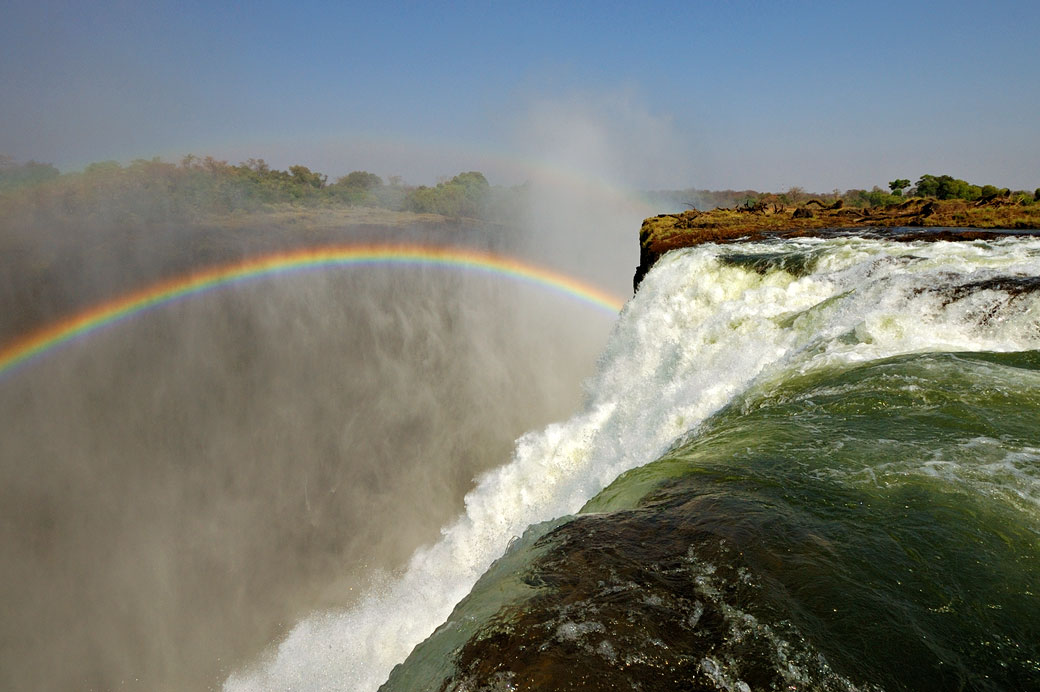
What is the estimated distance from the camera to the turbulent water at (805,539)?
190cm

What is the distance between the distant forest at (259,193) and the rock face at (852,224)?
5.14 feet

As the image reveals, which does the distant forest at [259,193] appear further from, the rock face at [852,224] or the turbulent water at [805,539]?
the turbulent water at [805,539]

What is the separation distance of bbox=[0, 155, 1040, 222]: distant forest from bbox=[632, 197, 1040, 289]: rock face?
1.57 meters

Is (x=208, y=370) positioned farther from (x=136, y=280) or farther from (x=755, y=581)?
(x=755, y=581)

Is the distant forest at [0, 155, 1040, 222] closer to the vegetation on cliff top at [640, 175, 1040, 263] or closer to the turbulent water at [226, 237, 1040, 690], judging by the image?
the vegetation on cliff top at [640, 175, 1040, 263]

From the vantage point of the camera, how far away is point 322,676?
18.5 feet

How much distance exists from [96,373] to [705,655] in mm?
25842

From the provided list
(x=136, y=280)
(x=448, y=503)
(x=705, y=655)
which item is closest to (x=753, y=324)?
(x=705, y=655)

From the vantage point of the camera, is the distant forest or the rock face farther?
the distant forest

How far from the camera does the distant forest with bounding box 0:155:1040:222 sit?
32688mm

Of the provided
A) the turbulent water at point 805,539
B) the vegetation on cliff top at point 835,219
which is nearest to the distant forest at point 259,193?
the vegetation on cliff top at point 835,219

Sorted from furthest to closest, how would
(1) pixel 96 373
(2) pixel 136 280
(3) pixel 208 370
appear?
(2) pixel 136 280, (3) pixel 208 370, (1) pixel 96 373

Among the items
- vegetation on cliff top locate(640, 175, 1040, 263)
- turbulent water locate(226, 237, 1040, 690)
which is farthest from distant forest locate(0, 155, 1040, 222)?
turbulent water locate(226, 237, 1040, 690)

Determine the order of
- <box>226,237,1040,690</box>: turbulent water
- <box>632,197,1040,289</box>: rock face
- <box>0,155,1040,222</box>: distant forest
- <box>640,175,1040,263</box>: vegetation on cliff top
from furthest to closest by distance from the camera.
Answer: <box>0,155,1040,222</box>: distant forest
<box>640,175,1040,263</box>: vegetation on cliff top
<box>632,197,1040,289</box>: rock face
<box>226,237,1040,690</box>: turbulent water
